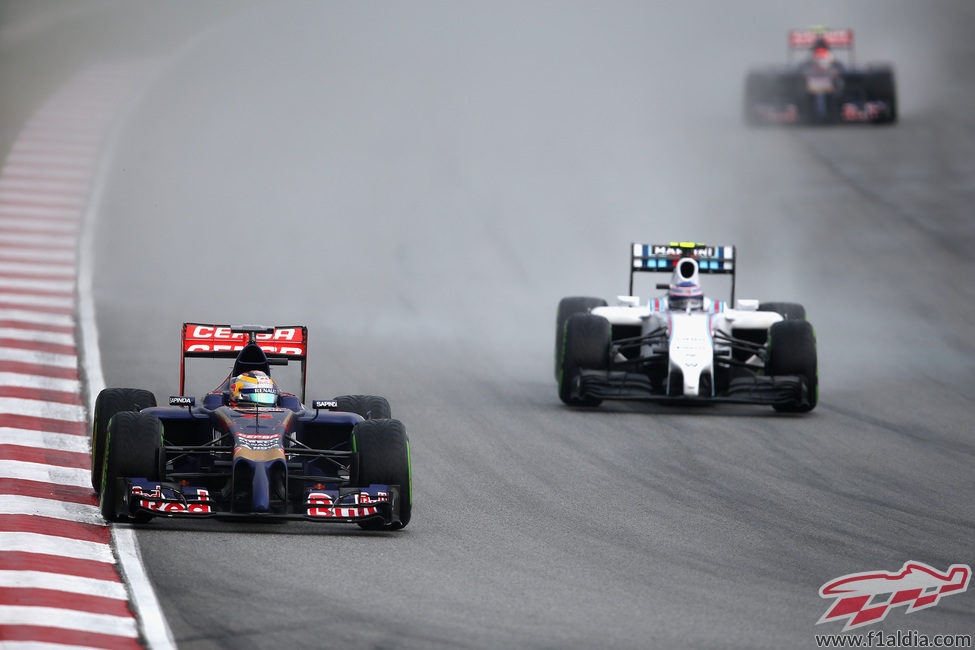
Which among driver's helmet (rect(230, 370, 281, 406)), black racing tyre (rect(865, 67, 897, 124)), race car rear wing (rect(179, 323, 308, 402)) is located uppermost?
black racing tyre (rect(865, 67, 897, 124))

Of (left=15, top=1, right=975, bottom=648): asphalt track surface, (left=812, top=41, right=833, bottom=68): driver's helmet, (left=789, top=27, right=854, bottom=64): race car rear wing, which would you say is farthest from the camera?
(left=789, top=27, right=854, bottom=64): race car rear wing

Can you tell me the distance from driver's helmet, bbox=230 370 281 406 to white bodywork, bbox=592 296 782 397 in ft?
22.1

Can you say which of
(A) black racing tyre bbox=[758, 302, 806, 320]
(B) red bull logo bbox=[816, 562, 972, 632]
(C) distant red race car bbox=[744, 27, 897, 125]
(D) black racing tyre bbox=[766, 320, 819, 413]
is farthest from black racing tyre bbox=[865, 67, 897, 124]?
(B) red bull logo bbox=[816, 562, 972, 632]

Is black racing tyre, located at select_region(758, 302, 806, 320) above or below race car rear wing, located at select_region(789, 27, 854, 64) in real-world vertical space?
below

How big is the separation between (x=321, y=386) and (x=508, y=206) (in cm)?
1580

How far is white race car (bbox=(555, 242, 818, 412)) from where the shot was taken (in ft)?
64.4

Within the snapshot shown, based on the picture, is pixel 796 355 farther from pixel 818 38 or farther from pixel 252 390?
pixel 818 38

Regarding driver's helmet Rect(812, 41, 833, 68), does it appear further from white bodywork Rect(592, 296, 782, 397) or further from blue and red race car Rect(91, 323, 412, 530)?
blue and red race car Rect(91, 323, 412, 530)

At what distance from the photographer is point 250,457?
1295 cm

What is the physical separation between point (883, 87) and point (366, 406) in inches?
1062

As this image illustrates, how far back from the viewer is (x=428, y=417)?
19.2m

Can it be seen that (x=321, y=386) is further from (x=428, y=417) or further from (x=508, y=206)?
(x=508, y=206)

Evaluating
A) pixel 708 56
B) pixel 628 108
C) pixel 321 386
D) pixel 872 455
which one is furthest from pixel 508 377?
pixel 708 56

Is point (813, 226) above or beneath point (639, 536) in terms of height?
above
